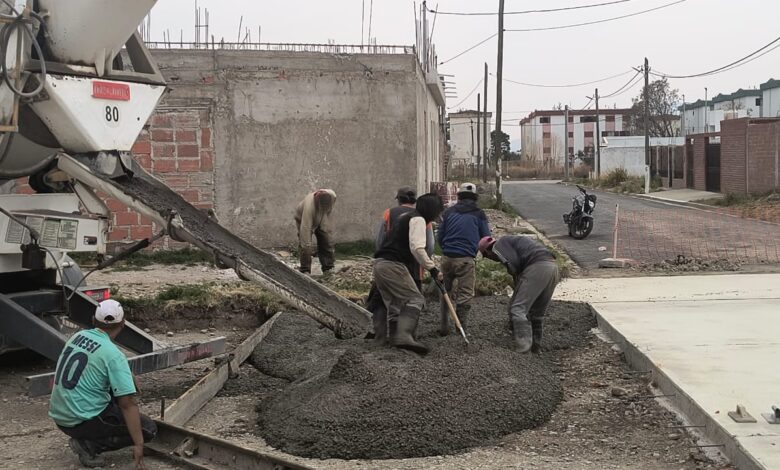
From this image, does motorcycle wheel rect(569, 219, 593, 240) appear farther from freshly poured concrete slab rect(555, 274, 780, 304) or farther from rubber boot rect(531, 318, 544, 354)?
rubber boot rect(531, 318, 544, 354)

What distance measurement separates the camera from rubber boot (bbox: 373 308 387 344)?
25.2 feet

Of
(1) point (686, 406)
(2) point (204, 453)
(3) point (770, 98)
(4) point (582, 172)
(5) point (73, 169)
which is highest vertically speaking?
(3) point (770, 98)

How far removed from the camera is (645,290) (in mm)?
11898

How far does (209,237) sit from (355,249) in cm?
838

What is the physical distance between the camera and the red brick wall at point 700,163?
3916 centimetres

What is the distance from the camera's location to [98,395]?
5426mm

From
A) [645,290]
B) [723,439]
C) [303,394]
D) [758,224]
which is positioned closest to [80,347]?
[303,394]

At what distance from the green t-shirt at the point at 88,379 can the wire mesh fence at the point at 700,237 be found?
36.0ft

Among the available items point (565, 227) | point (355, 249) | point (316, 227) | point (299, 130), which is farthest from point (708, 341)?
point (565, 227)

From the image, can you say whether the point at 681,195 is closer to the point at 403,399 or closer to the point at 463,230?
the point at 463,230

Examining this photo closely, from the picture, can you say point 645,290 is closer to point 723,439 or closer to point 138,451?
point 723,439

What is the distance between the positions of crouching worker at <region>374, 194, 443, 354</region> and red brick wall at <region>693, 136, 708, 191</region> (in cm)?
3445

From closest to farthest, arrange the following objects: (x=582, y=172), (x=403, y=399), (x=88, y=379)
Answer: (x=88, y=379) → (x=403, y=399) → (x=582, y=172)

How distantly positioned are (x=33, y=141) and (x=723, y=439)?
5.70 metres
